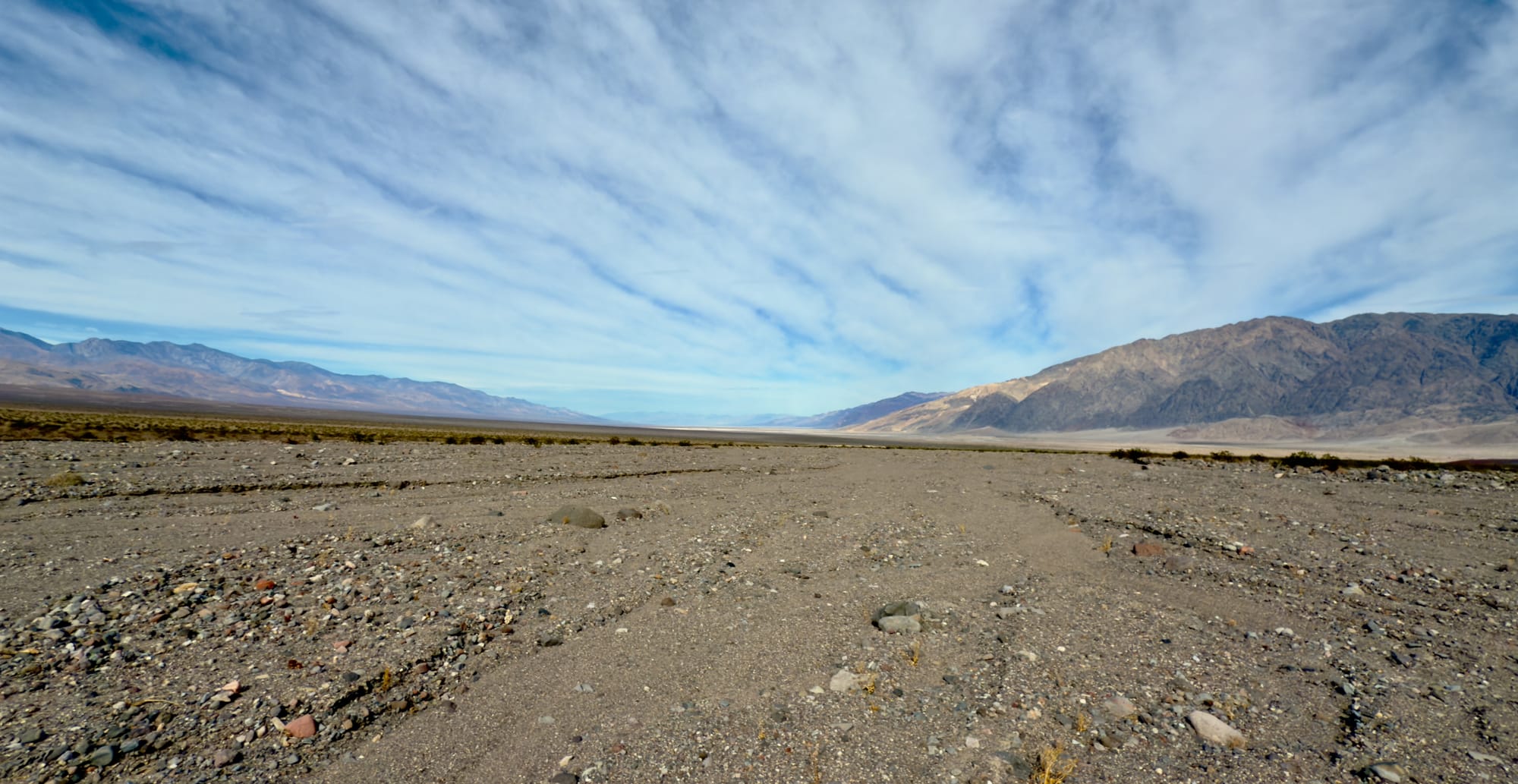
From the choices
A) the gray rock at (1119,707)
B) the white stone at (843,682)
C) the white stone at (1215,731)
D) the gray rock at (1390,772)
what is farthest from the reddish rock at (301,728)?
the gray rock at (1390,772)

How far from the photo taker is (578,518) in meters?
15.7

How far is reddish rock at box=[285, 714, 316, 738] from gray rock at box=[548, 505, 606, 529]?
9488mm

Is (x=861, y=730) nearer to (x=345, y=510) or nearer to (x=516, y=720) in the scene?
(x=516, y=720)

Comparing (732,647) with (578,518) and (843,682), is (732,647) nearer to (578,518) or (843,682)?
(843,682)

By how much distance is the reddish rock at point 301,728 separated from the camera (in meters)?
5.70

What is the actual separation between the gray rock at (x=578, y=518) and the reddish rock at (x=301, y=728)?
9488 mm

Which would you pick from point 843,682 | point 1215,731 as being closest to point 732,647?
point 843,682

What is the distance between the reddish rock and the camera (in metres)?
5.70

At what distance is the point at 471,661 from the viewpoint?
7.48 meters

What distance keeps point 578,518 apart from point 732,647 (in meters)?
8.84

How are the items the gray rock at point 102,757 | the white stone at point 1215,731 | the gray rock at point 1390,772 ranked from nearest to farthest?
the gray rock at point 102,757 < the gray rock at point 1390,772 < the white stone at point 1215,731

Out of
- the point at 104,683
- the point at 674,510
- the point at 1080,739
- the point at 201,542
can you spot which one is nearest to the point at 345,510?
the point at 201,542

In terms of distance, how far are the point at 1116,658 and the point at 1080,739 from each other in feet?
7.92

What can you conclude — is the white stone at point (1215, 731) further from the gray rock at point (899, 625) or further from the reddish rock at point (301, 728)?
the reddish rock at point (301, 728)
